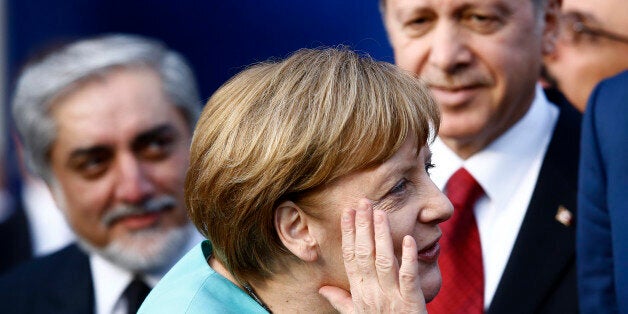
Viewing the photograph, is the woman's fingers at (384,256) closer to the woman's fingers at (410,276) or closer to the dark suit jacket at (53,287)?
the woman's fingers at (410,276)

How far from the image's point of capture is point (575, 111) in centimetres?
332

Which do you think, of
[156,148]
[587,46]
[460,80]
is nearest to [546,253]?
[460,80]

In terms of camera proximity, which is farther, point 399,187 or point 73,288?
point 73,288

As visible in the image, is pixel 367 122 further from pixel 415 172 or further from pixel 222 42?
pixel 222 42

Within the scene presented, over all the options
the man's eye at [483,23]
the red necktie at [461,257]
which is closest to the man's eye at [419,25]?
the man's eye at [483,23]

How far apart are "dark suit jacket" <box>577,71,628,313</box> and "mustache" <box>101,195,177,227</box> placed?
→ 64.9 inches

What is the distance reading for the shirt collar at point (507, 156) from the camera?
127 inches

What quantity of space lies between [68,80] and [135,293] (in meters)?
0.88

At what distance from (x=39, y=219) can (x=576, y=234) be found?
15.1ft

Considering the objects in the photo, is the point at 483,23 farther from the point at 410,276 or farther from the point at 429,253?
the point at 410,276

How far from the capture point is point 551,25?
3.45 meters

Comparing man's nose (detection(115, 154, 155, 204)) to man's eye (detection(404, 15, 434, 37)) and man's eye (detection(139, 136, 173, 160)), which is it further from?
man's eye (detection(404, 15, 434, 37))

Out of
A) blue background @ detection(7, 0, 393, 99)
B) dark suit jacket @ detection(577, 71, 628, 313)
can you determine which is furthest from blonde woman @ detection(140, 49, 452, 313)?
blue background @ detection(7, 0, 393, 99)

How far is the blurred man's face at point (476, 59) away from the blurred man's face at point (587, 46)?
278 mm
